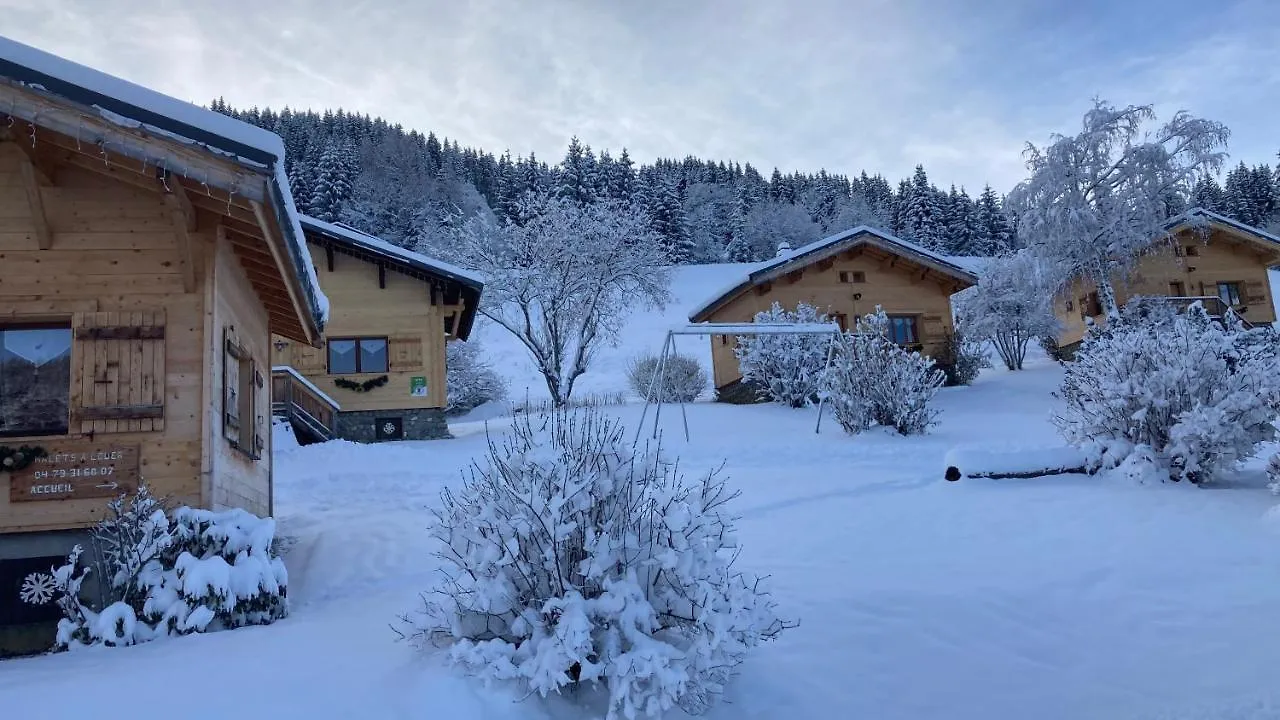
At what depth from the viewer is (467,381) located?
113 ft

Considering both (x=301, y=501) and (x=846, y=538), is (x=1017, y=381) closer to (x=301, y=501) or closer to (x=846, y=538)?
(x=846, y=538)

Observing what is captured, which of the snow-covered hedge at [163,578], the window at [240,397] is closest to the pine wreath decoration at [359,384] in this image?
the window at [240,397]

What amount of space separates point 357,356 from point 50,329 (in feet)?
46.7

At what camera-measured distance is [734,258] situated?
68250mm

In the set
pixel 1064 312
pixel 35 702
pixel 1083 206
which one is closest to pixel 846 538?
pixel 35 702

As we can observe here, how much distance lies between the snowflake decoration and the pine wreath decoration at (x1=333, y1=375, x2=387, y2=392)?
47.2ft

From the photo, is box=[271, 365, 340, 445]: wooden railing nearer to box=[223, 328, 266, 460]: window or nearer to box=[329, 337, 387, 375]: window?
box=[329, 337, 387, 375]: window

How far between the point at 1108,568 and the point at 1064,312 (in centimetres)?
3147

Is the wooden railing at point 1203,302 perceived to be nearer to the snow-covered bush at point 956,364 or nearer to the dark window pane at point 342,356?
the snow-covered bush at point 956,364

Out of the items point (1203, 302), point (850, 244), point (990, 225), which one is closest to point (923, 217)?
point (990, 225)

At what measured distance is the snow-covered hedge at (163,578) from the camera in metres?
6.18

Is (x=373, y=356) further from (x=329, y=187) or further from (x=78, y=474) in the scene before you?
(x=329, y=187)

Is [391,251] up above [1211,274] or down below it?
above

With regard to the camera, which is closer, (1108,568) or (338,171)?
(1108,568)
